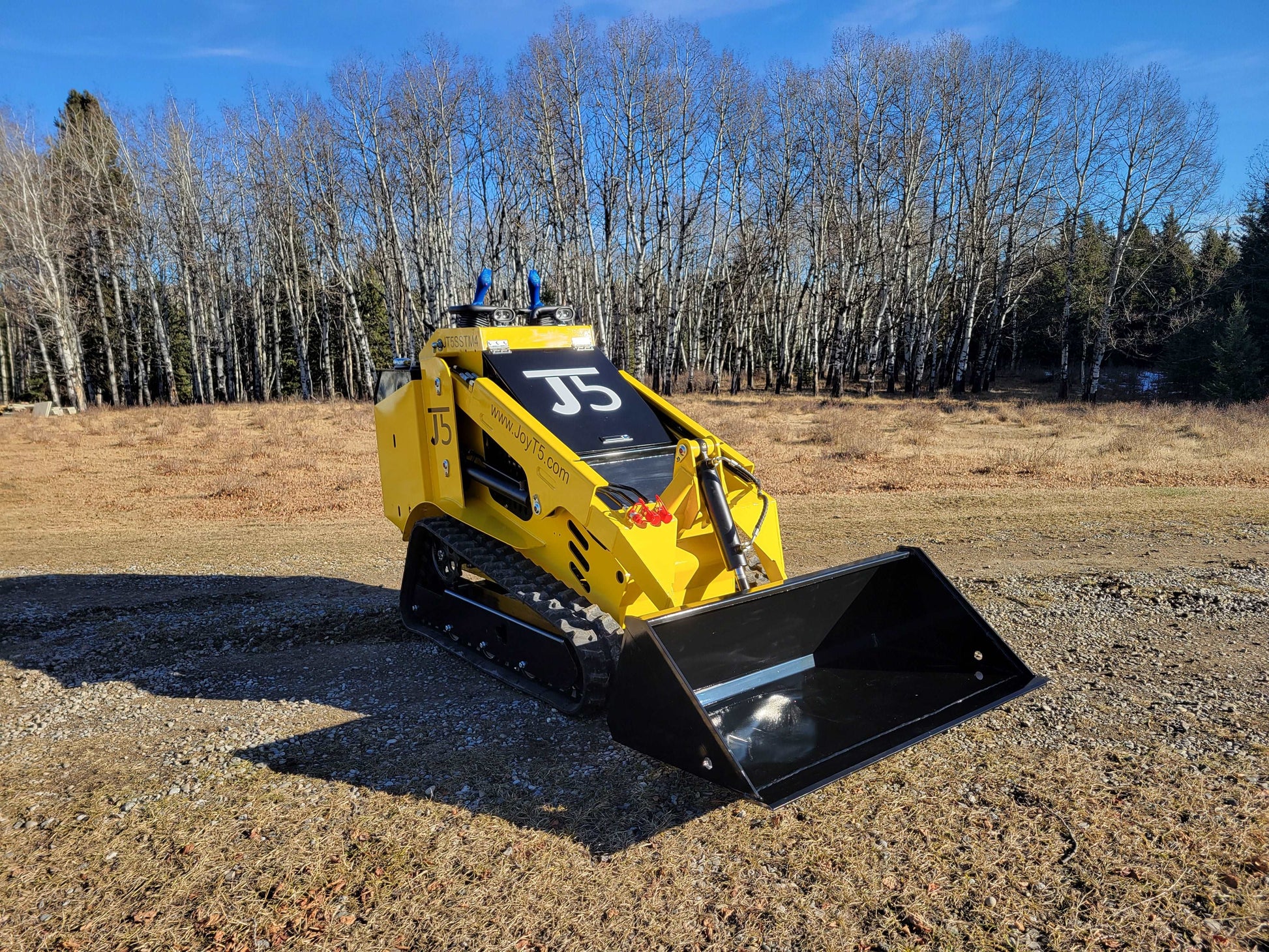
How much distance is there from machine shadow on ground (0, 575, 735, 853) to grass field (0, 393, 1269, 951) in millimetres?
25

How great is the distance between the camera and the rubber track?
171 inches

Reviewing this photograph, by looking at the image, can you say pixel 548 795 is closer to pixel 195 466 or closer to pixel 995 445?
pixel 195 466

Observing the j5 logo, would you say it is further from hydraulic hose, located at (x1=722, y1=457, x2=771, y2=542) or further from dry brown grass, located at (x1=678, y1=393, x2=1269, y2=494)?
dry brown grass, located at (x1=678, y1=393, x2=1269, y2=494)

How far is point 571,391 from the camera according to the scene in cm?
550

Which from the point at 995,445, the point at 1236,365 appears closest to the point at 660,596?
the point at 995,445

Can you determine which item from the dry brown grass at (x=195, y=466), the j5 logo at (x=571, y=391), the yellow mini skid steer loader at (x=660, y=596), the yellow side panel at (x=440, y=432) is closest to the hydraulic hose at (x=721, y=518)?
the yellow mini skid steer loader at (x=660, y=596)

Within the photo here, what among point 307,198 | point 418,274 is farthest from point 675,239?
point 307,198

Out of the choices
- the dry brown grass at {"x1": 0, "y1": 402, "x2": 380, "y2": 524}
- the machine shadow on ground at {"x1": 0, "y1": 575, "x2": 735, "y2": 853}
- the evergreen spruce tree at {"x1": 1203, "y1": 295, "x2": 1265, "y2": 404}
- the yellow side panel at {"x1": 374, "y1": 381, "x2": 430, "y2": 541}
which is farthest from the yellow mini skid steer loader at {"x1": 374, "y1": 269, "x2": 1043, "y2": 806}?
the evergreen spruce tree at {"x1": 1203, "y1": 295, "x2": 1265, "y2": 404}

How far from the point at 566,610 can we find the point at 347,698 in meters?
1.63

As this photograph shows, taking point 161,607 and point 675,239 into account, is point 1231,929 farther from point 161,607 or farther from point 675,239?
point 675,239

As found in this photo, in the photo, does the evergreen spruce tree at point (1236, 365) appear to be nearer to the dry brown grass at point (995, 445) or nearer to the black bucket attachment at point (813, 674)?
the dry brown grass at point (995, 445)

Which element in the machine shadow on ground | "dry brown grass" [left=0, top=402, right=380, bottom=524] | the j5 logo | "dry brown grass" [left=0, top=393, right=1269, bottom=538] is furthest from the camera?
"dry brown grass" [left=0, top=393, right=1269, bottom=538]

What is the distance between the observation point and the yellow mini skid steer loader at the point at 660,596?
370cm

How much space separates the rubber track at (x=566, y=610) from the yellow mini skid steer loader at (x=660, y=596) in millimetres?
12
